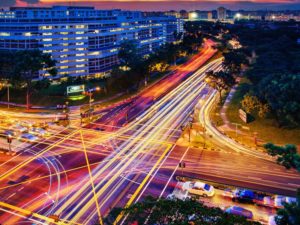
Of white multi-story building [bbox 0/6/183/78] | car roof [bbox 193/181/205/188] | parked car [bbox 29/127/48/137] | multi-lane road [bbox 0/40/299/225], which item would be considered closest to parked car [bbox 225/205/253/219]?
car roof [bbox 193/181/205/188]

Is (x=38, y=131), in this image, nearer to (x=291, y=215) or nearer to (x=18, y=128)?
(x=18, y=128)

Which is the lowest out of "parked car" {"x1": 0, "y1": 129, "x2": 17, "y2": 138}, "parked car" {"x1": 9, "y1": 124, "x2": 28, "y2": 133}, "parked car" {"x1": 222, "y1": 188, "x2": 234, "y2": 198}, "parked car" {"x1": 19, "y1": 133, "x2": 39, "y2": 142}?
"parked car" {"x1": 222, "y1": 188, "x2": 234, "y2": 198}

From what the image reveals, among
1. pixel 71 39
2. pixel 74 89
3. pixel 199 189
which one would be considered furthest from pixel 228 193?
pixel 71 39

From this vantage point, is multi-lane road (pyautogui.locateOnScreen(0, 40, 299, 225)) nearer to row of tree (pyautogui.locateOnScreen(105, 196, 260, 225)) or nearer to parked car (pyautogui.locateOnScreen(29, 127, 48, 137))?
parked car (pyautogui.locateOnScreen(29, 127, 48, 137))

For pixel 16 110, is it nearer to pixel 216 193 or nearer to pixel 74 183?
pixel 74 183

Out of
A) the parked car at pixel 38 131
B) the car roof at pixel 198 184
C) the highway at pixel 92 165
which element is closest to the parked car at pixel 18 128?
the parked car at pixel 38 131

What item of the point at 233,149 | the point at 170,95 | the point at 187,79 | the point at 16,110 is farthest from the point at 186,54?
the point at 233,149

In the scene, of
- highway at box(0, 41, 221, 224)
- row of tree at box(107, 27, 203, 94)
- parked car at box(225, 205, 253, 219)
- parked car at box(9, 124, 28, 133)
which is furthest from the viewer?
row of tree at box(107, 27, 203, 94)
